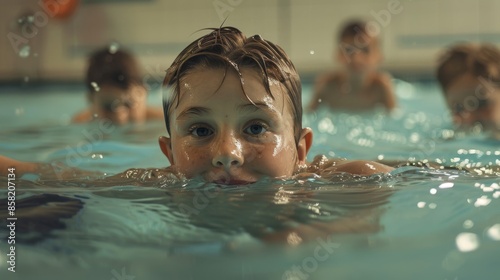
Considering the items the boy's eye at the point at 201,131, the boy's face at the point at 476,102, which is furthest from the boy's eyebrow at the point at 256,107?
the boy's face at the point at 476,102

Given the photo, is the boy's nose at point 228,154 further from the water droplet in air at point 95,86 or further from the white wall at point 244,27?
the white wall at point 244,27

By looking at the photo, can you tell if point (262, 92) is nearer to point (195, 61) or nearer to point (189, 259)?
point (195, 61)

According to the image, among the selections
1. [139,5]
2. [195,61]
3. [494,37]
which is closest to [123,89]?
[195,61]

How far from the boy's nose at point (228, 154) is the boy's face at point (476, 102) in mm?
2457

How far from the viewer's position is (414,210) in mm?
1864

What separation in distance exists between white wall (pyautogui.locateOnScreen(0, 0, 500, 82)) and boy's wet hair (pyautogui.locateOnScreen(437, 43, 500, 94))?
4.16 meters

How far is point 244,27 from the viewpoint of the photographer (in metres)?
8.91

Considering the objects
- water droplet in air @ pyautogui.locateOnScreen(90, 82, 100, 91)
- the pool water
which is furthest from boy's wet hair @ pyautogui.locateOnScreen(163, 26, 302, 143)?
water droplet in air @ pyautogui.locateOnScreen(90, 82, 100, 91)

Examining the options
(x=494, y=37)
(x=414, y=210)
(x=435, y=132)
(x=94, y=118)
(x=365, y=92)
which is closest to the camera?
(x=414, y=210)

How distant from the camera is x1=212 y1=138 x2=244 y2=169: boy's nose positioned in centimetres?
194

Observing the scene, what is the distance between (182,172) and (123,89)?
9.89ft

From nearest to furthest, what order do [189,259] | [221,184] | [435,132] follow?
[189,259], [221,184], [435,132]

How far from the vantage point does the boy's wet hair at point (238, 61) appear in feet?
6.88

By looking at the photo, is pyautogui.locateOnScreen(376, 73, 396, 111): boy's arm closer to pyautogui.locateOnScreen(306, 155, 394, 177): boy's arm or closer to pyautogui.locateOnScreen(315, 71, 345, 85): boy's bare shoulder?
pyautogui.locateOnScreen(315, 71, 345, 85): boy's bare shoulder
